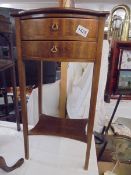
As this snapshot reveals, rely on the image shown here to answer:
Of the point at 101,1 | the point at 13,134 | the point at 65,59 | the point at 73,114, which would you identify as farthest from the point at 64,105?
the point at 101,1

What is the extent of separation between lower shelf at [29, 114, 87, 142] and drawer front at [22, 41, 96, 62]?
41 centimetres

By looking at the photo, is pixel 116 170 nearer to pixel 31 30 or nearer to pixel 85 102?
pixel 85 102

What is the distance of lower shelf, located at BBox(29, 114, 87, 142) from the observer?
0.91 meters

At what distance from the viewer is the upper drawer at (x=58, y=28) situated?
2.04ft

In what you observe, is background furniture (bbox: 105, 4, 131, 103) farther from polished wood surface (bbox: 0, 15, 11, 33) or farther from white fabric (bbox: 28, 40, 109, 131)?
polished wood surface (bbox: 0, 15, 11, 33)

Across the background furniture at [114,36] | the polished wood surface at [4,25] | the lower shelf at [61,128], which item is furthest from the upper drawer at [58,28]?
the background furniture at [114,36]

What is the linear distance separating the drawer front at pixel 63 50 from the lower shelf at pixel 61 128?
0.41 metres

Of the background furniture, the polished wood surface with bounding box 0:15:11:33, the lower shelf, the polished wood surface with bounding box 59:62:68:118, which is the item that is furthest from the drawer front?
the background furniture

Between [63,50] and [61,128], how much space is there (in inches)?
19.3

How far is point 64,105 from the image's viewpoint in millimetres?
1288

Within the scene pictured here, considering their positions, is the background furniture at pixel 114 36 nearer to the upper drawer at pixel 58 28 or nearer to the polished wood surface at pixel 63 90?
the polished wood surface at pixel 63 90

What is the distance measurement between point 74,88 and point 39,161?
52 cm

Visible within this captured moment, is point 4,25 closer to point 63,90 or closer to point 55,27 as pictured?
point 55,27

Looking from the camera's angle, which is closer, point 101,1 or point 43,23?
point 43,23
